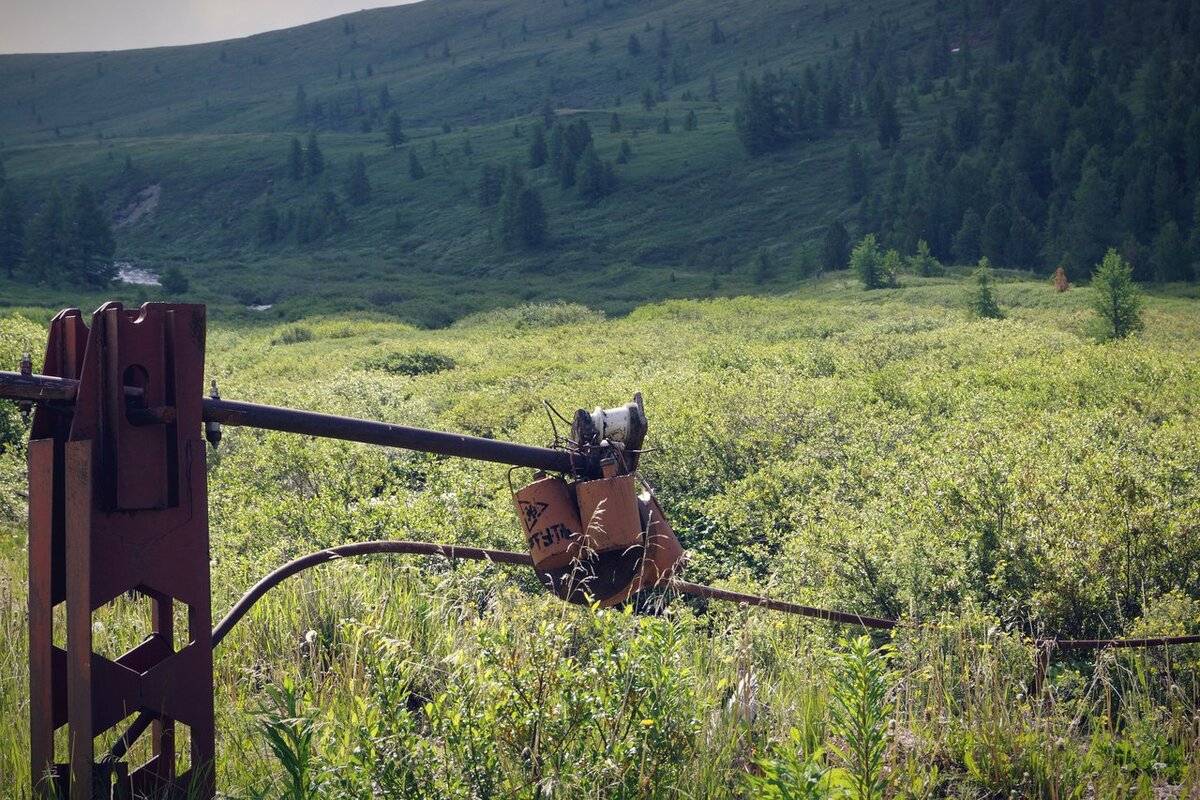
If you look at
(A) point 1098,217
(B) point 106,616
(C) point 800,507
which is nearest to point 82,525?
(B) point 106,616

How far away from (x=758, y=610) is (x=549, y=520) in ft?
7.70

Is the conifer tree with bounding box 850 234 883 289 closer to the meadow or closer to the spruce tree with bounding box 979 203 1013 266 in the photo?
the spruce tree with bounding box 979 203 1013 266

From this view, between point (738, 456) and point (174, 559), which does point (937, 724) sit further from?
point (738, 456)

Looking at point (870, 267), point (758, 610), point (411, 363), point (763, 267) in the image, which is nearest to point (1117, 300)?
point (411, 363)

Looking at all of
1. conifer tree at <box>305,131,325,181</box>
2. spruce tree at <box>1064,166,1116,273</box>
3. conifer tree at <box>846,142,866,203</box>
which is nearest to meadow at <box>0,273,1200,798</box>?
spruce tree at <box>1064,166,1116,273</box>

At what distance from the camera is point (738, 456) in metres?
12.0

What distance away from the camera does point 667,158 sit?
98875mm

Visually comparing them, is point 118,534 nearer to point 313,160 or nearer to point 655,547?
point 655,547

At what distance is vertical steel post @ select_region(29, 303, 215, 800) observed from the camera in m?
2.58

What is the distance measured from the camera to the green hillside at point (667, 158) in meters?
67.5

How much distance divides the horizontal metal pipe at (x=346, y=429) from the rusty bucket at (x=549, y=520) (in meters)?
0.09

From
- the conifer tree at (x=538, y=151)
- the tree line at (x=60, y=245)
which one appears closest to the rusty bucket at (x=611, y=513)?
the tree line at (x=60, y=245)

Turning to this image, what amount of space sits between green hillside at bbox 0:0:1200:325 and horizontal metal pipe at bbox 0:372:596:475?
4398 cm

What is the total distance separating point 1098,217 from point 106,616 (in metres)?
72.6
